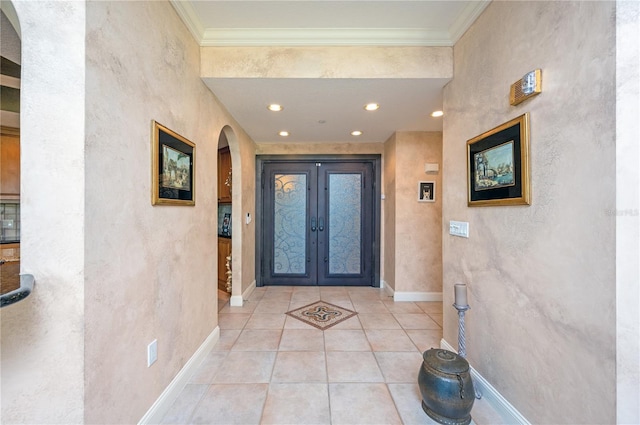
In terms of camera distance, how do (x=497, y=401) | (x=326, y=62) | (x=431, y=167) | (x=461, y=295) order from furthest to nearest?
(x=431, y=167) → (x=326, y=62) → (x=461, y=295) → (x=497, y=401)

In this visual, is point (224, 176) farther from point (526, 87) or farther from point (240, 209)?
point (526, 87)

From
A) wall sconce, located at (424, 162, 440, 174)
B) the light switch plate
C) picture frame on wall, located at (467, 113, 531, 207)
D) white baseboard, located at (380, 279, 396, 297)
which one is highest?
wall sconce, located at (424, 162, 440, 174)

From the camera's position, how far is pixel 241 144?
3.34 m

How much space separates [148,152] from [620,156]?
2.15 m

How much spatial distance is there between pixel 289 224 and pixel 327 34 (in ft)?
9.35

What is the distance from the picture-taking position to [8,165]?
2.87 meters

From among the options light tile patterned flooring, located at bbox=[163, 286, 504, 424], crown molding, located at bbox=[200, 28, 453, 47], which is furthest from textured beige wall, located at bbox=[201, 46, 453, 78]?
light tile patterned flooring, located at bbox=[163, 286, 504, 424]

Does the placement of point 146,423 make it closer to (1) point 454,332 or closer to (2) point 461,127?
(1) point 454,332

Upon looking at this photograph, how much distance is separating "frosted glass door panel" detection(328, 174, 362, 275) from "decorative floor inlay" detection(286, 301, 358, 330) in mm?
1112

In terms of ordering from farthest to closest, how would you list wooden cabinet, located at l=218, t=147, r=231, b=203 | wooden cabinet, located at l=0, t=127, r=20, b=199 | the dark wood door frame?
the dark wood door frame → wooden cabinet, located at l=218, t=147, r=231, b=203 → wooden cabinet, located at l=0, t=127, r=20, b=199

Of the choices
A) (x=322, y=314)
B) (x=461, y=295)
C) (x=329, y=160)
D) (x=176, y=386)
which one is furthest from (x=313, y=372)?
(x=329, y=160)

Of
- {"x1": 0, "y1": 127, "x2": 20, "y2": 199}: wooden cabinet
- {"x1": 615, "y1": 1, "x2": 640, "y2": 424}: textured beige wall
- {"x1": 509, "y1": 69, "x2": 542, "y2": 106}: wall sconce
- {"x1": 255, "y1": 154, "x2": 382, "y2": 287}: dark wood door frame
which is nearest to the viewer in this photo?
{"x1": 615, "y1": 1, "x2": 640, "y2": 424}: textured beige wall

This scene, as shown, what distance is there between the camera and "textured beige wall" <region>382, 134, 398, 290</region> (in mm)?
3654

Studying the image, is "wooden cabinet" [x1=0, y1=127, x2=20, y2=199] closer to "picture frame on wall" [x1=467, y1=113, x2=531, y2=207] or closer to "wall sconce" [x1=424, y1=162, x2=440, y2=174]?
"picture frame on wall" [x1=467, y1=113, x2=531, y2=207]
